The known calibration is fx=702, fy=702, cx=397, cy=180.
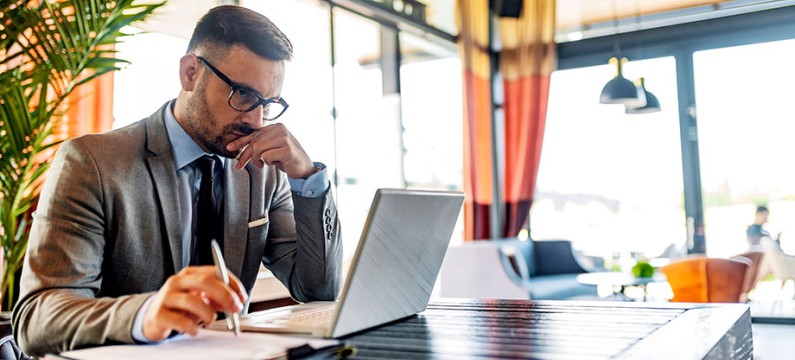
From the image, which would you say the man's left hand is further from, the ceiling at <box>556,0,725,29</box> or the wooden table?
the ceiling at <box>556,0,725,29</box>

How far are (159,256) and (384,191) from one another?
0.70 metres

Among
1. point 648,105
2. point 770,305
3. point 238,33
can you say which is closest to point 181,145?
point 238,33

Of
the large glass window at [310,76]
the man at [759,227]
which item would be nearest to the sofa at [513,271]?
the man at [759,227]

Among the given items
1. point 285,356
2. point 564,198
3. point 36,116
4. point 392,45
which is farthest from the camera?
point 564,198

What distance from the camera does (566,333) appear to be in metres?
1.10

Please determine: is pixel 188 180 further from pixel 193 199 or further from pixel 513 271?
pixel 513 271

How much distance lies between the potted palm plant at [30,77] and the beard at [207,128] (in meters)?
1.03

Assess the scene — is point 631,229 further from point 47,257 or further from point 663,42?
point 47,257

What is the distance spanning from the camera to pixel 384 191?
1076 mm

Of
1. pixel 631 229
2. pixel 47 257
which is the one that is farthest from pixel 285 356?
pixel 631 229

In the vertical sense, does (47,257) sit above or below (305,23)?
below

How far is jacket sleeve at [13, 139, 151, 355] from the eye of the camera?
109cm

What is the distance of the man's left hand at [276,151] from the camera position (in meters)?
1.55

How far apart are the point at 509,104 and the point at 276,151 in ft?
20.9
